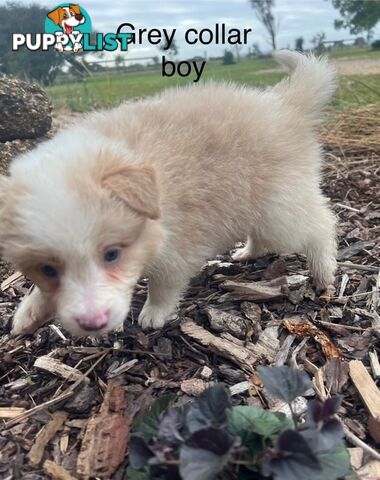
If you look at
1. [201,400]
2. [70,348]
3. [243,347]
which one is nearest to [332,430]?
[201,400]

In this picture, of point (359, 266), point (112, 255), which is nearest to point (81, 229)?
point (112, 255)

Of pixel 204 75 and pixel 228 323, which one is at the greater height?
pixel 204 75

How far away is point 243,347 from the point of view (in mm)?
3055

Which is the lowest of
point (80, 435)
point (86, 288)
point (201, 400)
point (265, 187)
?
point (80, 435)

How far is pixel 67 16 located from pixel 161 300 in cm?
353

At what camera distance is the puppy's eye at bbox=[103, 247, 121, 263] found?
257 cm

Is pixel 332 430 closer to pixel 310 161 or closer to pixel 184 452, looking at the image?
pixel 184 452

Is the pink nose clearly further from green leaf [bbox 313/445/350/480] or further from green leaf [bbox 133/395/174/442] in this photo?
green leaf [bbox 313/445/350/480]

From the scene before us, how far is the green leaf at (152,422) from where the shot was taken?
2.13 meters

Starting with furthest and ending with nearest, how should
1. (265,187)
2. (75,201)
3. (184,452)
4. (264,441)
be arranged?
(265,187)
(75,201)
(264,441)
(184,452)

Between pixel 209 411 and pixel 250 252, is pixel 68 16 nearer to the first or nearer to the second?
pixel 250 252

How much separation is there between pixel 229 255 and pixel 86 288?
212cm

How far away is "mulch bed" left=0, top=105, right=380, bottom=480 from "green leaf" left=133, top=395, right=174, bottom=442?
0.99 feet

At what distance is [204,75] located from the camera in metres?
5.84
